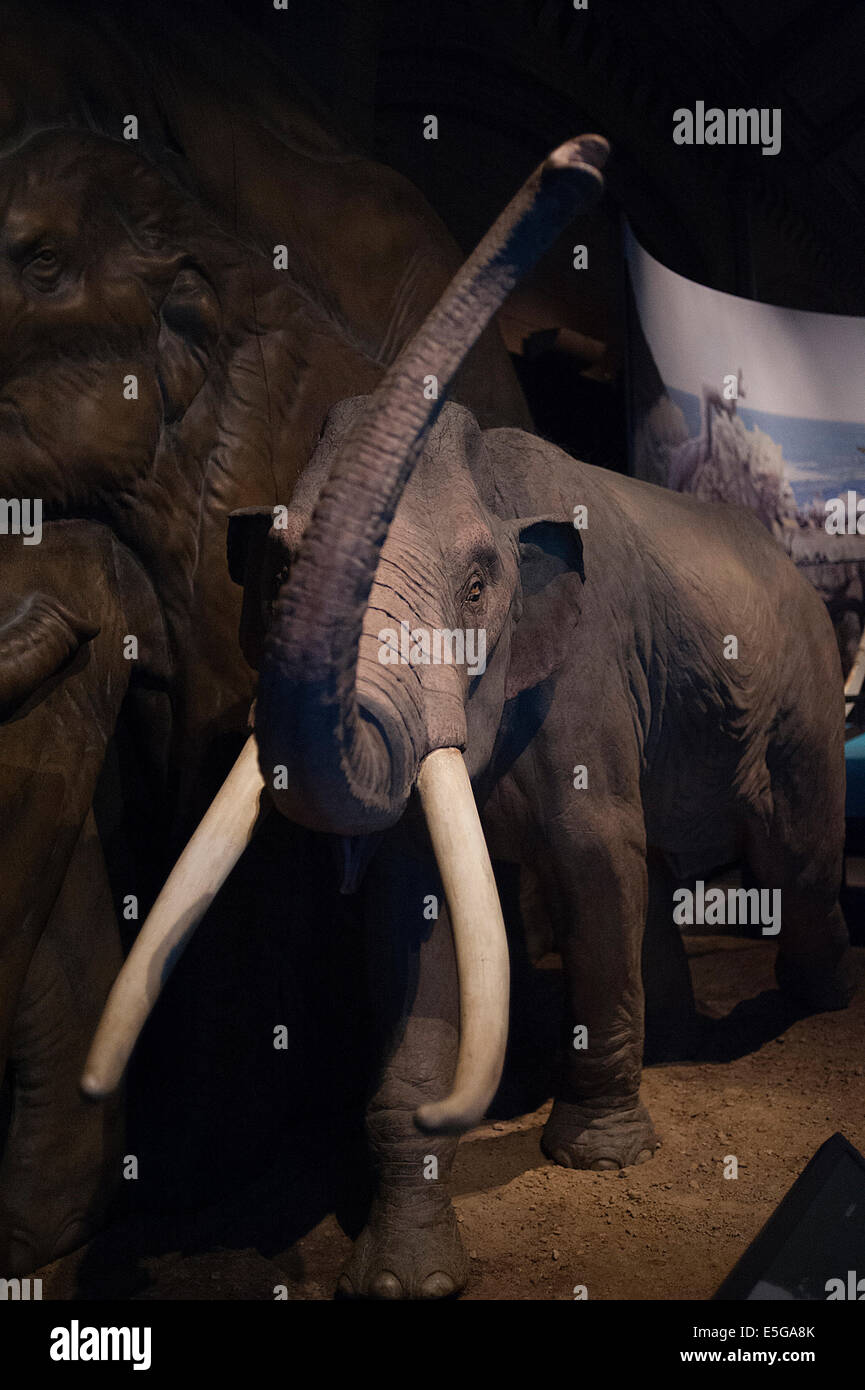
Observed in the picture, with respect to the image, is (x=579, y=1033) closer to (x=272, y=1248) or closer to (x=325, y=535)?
(x=272, y=1248)

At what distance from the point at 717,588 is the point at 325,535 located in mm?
1921

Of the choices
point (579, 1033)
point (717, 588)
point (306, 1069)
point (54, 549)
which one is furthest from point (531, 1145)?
point (54, 549)

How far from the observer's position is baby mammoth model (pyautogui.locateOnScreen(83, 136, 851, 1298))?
4.70 feet

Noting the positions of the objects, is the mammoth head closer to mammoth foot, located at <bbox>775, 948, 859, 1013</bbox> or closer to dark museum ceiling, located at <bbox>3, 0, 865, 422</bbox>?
dark museum ceiling, located at <bbox>3, 0, 865, 422</bbox>

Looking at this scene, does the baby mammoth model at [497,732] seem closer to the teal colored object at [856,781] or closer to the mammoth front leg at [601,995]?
the mammoth front leg at [601,995]

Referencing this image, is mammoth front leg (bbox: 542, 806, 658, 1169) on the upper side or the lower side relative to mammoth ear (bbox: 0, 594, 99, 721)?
lower

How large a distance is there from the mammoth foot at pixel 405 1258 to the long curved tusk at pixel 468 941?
68cm

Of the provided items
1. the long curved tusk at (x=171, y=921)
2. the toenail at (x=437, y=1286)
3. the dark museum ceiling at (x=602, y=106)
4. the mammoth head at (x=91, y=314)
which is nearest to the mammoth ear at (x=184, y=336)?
the mammoth head at (x=91, y=314)

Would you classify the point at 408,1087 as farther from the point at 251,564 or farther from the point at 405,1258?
the point at 251,564

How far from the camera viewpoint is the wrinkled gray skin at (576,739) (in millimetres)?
1899

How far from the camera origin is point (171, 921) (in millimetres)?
1620

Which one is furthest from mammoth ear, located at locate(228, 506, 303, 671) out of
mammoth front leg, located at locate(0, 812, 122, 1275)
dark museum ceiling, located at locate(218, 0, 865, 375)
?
dark museum ceiling, located at locate(218, 0, 865, 375)

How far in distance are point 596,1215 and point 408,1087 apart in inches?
22.1

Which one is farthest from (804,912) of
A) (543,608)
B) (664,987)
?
(543,608)
